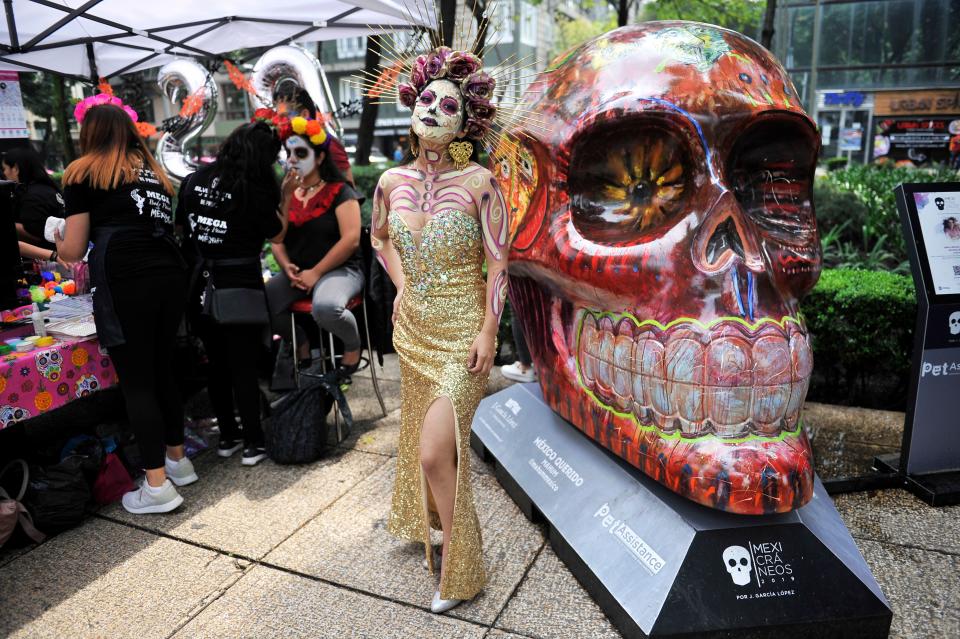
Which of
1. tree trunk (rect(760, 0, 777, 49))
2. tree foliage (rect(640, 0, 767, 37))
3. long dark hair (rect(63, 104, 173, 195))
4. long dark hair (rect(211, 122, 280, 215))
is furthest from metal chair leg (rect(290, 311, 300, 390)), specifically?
tree foliage (rect(640, 0, 767, 37))

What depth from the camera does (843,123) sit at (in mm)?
22719

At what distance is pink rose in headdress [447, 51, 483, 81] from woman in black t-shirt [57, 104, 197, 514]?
1863mm

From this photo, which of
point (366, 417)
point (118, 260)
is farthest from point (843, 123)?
point (118, 260)

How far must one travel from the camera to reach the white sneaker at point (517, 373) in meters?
5.07

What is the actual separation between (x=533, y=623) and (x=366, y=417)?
2465mm

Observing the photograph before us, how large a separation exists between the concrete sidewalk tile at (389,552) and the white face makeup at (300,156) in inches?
82.7

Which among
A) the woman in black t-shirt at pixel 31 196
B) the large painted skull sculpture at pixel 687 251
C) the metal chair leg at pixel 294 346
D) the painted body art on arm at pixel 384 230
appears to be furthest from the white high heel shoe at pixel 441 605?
the woman in black t-shirt at pixel 31 196

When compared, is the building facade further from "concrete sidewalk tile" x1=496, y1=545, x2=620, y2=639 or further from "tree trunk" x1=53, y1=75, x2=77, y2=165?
"concrete sidewalk tile" x1=496, y1=545, x2=620, y2=639

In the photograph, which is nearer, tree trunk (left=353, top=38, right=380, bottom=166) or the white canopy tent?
the white canopy tent

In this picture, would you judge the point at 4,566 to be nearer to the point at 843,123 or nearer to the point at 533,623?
the point at 533,623

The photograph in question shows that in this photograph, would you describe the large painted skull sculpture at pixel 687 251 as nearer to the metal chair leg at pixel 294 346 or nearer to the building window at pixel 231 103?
the metal chair leg at pixel 294 346

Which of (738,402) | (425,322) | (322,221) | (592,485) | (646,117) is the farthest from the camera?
(322,221)

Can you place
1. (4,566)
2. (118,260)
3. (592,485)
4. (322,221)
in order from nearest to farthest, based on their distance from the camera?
(592,485), (4,566), (118,260), (322,221)

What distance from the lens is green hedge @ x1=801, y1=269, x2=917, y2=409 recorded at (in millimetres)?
4242
